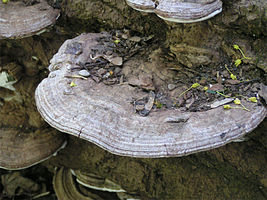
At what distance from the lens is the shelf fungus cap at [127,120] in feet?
6.66

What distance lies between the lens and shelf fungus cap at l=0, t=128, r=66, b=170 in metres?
3.79

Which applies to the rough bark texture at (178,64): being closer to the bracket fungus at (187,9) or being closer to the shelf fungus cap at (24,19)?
the shelf fungus cap at (24,19)

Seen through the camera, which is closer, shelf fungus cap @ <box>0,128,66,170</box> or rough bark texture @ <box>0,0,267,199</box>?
rough bark texture @ <box>0,0,267,199</box>

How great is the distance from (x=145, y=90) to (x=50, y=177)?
3677mm

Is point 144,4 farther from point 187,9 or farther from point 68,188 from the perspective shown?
point 68,188

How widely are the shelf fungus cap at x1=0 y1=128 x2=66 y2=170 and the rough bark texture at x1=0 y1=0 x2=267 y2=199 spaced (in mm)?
166

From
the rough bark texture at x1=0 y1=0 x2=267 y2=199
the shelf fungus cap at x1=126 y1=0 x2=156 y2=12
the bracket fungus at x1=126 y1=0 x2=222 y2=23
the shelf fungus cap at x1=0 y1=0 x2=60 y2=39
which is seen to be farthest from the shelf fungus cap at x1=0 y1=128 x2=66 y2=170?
the bracket fungus at x1=126 y1=0 x2=222 y2=23

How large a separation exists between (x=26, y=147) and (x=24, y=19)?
1.73 meters

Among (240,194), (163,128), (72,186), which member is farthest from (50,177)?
(163,128)

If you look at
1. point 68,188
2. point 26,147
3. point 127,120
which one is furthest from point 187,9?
point 68,188

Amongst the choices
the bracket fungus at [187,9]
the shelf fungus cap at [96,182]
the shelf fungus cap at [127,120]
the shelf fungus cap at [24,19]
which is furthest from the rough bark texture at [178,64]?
the shelf fungus cap at [127,120]

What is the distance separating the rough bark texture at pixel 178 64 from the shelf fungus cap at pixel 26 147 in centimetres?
17

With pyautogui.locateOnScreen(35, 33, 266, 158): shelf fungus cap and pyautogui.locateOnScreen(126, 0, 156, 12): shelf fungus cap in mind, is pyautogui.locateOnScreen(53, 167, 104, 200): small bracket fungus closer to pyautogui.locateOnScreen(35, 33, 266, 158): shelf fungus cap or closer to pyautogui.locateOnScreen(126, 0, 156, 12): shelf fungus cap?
pyautogui.locateOnScreen(35, 33, 266, 158): shelf fungus cap

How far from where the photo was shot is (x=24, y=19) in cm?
283
